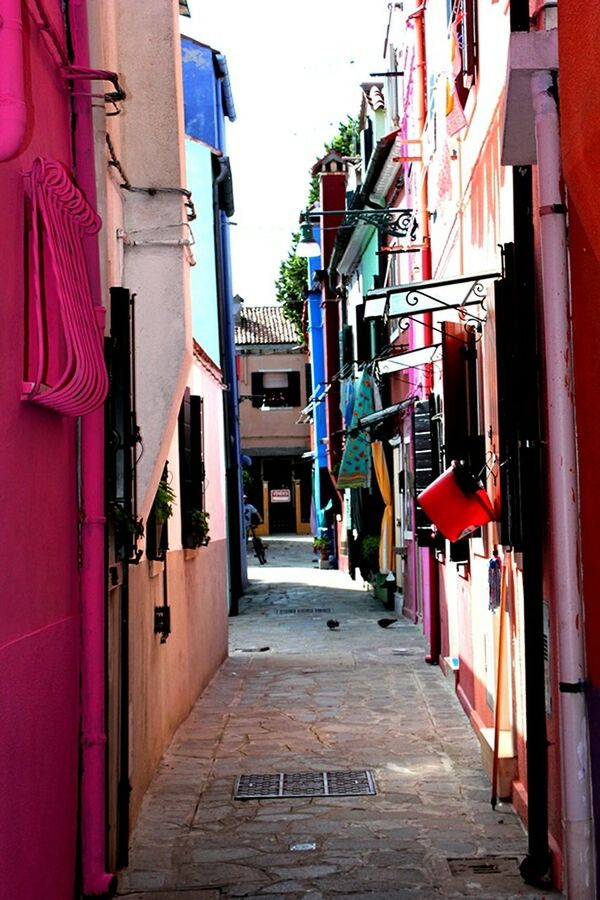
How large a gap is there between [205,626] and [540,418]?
292 inches

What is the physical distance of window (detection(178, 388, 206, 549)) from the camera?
436 inches

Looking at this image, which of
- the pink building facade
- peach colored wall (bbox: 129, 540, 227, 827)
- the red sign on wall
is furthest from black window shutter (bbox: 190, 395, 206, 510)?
the red sign on wall

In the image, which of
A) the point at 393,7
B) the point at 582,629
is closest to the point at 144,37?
the point at 582,629

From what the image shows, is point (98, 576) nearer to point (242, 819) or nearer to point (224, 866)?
point (224, 866)

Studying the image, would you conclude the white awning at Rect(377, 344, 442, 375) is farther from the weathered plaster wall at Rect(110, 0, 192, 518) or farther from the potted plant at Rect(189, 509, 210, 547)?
the weathered plaster wall at Rect(110, 0, 192, 518)

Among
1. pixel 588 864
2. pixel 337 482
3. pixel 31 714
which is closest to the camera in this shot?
pixel 31 714

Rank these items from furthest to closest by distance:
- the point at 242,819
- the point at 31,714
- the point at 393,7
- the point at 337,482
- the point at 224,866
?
1. the point at 337,482
2. the point at 393,7
3. the point at 242,819
4. the point at 224,866
5. the point at 31,714

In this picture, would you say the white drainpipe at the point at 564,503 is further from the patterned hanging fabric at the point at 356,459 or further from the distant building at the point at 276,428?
the distant building at the point at 276,428

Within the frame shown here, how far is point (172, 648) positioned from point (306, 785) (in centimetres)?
226

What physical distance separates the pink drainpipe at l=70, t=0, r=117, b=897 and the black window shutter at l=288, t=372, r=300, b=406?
4477 cm

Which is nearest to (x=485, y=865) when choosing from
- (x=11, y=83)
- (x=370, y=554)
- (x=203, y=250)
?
(x=11, y=83)

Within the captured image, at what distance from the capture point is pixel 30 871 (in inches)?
179

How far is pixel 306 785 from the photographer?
8.20 meters

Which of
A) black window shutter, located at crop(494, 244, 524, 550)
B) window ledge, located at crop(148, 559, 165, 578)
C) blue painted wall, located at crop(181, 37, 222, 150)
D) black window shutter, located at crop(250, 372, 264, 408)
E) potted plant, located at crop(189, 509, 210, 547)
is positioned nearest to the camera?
black window shutter, located at crop(494, 244, 524, 550)
